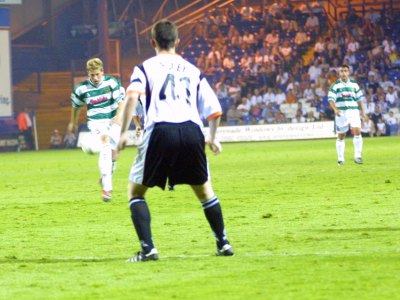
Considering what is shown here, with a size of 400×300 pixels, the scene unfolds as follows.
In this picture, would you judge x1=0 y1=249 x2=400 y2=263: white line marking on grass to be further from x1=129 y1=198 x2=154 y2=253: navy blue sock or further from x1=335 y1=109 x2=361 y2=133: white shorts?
x1=335 y1=109 x2=361 y2=133: white shorts

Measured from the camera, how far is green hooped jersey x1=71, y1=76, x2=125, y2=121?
17047 mm

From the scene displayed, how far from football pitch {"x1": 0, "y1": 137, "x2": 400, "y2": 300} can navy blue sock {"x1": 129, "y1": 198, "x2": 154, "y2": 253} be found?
0.23 metres

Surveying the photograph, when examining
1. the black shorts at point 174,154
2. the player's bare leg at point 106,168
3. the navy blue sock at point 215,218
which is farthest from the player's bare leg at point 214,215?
the player's bare leg at point 106,168

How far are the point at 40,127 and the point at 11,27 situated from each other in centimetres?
497

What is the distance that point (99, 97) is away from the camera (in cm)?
1711

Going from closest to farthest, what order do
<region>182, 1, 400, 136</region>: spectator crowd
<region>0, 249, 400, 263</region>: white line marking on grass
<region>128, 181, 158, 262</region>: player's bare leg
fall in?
<region>128, 181, 158, 262</region>: player's bare leg
<region>0, 249, 400, 263</region>: white line marking on grass
<region>182, 1, 400, 136</region>: spectator crowd

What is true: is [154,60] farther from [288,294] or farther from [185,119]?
[288,294]

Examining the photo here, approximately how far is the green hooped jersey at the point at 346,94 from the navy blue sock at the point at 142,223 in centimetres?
1749

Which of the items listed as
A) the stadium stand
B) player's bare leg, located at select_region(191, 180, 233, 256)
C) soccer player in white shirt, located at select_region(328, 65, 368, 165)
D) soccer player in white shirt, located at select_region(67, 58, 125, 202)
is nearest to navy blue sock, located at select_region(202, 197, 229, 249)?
player's bare leg, located at select_region(191, 180, 233, 256)

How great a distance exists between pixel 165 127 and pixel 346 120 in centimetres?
1765

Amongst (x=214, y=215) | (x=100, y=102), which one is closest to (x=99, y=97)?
(x=100, y=102)

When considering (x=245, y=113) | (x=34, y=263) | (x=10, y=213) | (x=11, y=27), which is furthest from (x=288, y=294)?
(x=11, y=27)

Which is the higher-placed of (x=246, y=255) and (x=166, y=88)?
(x=166, y=88)

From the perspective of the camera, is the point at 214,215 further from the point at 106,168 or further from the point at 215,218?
the point at 106,168
